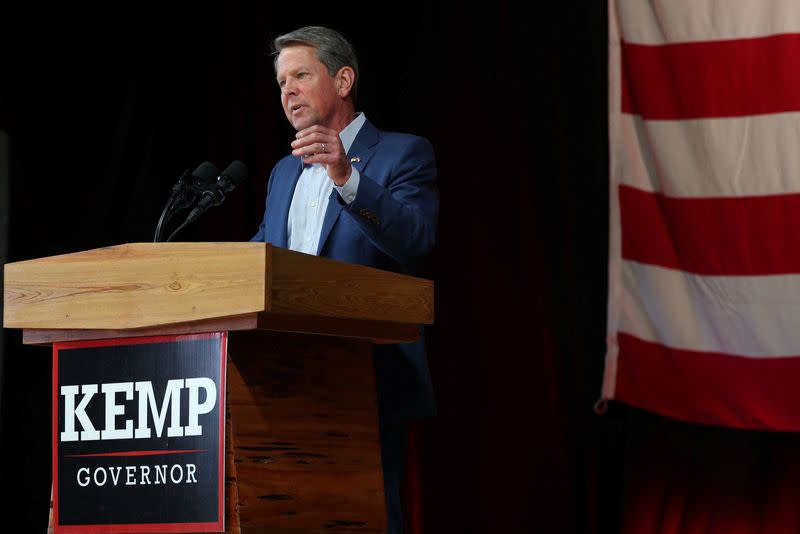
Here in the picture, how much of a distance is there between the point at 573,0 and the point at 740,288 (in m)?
1.06

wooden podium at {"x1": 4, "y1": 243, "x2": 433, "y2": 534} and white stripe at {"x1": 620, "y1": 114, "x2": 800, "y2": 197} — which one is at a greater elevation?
white stripe at {"x1": 620, "y1": 114, "x2": 800, "y2": 197}

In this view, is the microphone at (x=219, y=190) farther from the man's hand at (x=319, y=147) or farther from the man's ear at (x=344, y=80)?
the man's ear at (x=344, y=80)

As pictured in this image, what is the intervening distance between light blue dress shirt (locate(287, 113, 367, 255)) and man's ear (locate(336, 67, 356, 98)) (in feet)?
0.21

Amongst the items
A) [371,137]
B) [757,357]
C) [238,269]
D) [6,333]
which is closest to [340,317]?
[238,269]

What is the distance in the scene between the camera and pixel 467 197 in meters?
3.54

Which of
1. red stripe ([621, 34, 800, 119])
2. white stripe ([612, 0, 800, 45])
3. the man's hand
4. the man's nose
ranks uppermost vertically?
white stripe ([612, 0, 800, 45])

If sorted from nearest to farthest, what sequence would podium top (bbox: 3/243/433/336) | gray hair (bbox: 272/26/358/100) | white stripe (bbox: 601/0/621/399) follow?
1. podium top (bbox: 3/243/433/336)
2. gray hair (bbox: 272/26/358/100)
3. white stripe (bbox: 601/0/621/399)

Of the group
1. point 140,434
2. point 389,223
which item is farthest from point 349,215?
point 140,434

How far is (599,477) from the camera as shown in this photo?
10.8ft

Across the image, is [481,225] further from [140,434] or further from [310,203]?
[140,434]

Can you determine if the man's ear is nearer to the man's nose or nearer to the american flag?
the man's nose

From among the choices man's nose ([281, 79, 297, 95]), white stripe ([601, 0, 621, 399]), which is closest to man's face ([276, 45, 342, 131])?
man's nose ([281, 79, 297, 95])

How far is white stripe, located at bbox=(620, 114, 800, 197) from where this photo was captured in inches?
118

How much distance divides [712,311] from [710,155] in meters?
0.44
